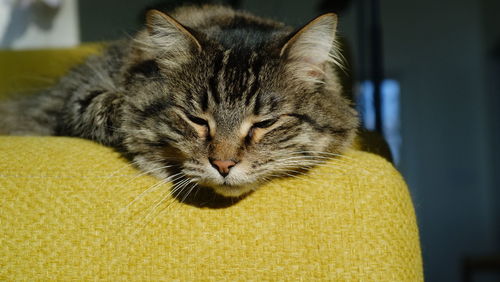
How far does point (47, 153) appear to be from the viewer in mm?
893

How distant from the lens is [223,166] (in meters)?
0.86

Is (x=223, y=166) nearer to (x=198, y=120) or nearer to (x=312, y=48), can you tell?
(x=198, y=120)

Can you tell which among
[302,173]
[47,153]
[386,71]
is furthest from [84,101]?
[386,71]

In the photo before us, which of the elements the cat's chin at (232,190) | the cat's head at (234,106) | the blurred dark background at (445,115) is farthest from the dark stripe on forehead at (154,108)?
the blurred dark background at (445,115)

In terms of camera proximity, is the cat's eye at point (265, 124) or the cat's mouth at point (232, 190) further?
the cat's eye at point (265, 124)

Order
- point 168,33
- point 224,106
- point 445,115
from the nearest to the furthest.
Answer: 1. point 224,106
2. point 168,33
3. point 445,115

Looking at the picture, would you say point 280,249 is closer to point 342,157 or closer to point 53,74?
point 342,157

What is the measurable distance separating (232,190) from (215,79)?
0.27 meters

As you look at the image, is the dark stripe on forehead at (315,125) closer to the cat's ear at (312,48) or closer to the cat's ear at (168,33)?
the cat's ear at (312,48)

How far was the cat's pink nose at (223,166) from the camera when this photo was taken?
85cm

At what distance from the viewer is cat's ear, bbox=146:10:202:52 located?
99 centimetres

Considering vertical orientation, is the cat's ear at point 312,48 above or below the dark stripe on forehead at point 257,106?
above

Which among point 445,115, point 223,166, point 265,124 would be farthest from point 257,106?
point 445,115

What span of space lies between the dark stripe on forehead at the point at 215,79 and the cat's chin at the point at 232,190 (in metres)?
0.20
